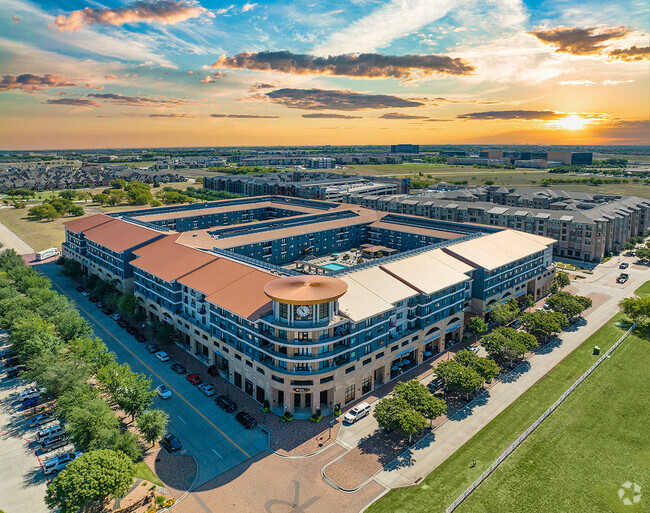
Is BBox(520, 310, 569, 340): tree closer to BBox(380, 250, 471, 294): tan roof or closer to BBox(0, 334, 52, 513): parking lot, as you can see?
BBox(380, 250, 471, 294): tan roof

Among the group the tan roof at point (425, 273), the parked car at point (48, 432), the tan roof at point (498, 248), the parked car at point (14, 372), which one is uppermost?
the tan roof at point (498, 248)

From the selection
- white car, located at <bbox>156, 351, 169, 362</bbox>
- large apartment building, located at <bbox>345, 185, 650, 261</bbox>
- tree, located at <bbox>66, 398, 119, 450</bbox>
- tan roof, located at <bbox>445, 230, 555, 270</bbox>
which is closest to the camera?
tree, located at <bbox>66, 398, 119, 450</bbox>

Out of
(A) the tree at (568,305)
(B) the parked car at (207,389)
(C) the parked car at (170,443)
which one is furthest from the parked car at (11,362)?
(A) the tree at (568,305)

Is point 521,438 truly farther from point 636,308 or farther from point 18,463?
point 18,463

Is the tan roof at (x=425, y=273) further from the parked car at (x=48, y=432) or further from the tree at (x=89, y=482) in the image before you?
the parked car at (x=48, y=432)

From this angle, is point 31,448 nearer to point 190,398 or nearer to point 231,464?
point 190,398

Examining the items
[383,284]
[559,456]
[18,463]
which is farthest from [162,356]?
[559,456]

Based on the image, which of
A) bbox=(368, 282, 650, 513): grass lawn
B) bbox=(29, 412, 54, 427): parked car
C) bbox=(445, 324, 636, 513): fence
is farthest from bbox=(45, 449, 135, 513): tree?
bbox=(445, 324, 636, 513): fence
